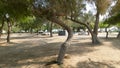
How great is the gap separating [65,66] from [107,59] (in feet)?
10.2

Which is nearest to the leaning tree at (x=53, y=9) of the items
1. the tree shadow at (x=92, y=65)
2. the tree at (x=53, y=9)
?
the tree at (x=53, y=9)

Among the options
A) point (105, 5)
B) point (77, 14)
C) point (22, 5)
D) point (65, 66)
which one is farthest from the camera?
point (105, 5)

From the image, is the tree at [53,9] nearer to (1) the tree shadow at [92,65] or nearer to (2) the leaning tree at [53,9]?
(2) the leaning tree at [53,9]

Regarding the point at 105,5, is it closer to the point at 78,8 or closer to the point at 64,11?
the point at 78,8

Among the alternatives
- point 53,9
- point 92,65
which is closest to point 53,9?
point 53,9

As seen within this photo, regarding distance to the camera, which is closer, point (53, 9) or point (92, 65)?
point (92, 65)

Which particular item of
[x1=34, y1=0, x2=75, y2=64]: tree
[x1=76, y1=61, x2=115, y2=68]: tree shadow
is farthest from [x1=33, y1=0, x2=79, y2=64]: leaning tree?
[x1=76, y1=61, x2=115, y2=68]: tree shadow

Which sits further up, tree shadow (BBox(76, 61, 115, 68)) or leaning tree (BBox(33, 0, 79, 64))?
leaning tree (BBox(33, 0, 79, 64))

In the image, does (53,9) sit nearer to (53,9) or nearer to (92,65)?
(53,9)

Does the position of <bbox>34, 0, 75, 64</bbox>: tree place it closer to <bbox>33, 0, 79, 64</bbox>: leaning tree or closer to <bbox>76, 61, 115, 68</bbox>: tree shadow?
<bbox>33, 0, 79, 64</bbox>: leaning tree

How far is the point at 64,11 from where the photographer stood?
41.7 ft

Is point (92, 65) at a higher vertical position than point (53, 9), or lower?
lower

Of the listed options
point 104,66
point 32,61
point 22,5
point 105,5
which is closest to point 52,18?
point 22,5

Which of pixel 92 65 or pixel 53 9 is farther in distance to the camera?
pixel 53 9
